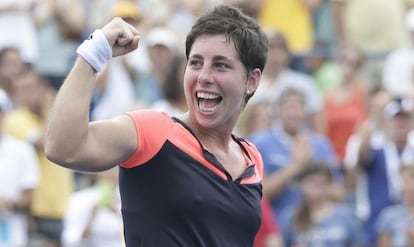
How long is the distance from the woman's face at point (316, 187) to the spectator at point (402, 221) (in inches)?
21.2

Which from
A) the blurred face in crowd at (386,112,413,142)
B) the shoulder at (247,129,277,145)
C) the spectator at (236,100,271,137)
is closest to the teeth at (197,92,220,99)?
the shoulder at (247,129,277,145)

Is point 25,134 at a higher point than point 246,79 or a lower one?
lower

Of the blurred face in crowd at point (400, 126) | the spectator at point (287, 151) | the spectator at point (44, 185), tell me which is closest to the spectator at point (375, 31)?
the blurred face in crowd at point (400, 126)

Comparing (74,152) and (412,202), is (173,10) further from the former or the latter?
(74,152)

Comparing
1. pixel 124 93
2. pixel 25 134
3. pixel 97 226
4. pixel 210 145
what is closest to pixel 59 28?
pixel 124 93

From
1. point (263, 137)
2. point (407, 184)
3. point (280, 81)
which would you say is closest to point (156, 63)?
point (280, 81)

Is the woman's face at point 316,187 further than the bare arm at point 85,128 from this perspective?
Yes

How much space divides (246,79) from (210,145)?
0.97 feet

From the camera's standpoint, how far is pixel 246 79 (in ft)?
15.8

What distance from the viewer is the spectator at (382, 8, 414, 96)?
39.1 feet

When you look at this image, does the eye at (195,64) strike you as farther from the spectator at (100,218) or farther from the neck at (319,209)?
the neck at (319,209)

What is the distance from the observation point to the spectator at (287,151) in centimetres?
980

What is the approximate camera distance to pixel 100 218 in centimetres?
895

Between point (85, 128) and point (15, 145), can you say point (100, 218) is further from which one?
point (85, 128)
